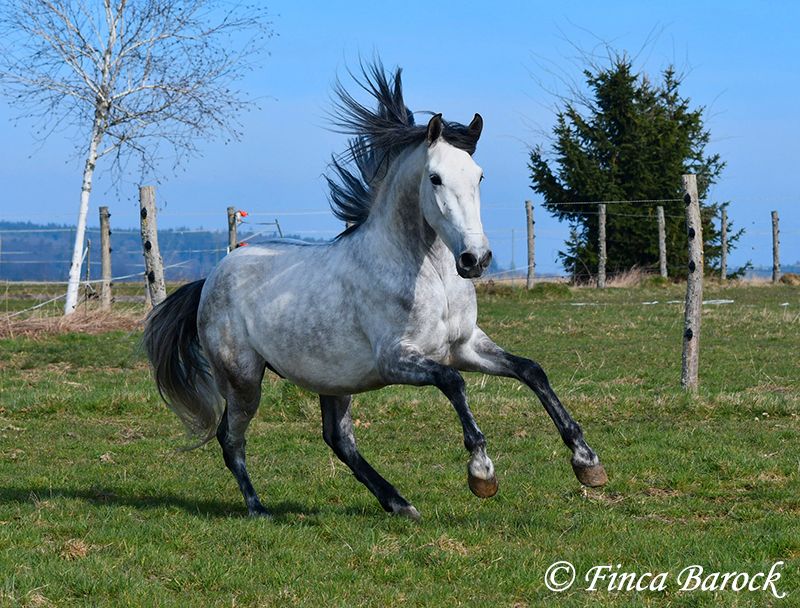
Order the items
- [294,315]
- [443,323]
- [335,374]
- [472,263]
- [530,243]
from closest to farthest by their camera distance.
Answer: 1. [472,263]
2. [443,323]
3. [335,374]
4. [294,315]
5. [530,243]

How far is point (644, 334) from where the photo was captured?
61.2ft

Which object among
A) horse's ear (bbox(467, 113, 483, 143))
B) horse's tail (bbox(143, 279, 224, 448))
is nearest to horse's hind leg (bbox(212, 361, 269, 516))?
horse's tail (bbox(143, 279, 224, 448))

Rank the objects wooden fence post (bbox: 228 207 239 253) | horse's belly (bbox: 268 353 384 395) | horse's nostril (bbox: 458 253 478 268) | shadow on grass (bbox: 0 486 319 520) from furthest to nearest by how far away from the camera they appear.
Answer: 1. wooden fence post (bbox: 228 207 239 253)
2. shadow on grass (bbox: 0 486 319 520)
3. horse's belly (bbox: 268 353 384 395)
4. horse's nostril (bbox: 458 253 478 268)

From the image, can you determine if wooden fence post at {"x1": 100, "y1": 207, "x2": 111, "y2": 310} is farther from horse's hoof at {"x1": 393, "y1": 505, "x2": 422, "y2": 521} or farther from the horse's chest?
the horse's chest

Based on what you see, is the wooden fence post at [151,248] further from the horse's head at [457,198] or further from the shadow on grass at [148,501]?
the horse's head at [457,198]

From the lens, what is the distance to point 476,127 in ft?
20.6

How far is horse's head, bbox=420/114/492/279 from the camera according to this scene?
568 centimetres

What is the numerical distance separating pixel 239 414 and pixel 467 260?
8.39ft

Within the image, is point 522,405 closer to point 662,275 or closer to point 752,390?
point 752,390

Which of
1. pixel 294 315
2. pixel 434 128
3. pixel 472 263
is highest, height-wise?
pixel 434 128

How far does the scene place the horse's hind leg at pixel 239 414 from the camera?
23.9 feet

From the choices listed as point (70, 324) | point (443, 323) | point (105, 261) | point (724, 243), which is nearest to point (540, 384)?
point (443, 323)

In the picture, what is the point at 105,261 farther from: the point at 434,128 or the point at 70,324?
the point at 434,128

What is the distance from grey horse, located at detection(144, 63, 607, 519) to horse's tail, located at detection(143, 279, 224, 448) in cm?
21
